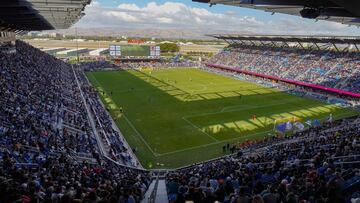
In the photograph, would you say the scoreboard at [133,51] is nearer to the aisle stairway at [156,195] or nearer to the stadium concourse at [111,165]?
the stadium concourse at [111,165]

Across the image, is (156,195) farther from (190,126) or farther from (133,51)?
(133,51)

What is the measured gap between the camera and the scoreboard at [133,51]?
93938mm

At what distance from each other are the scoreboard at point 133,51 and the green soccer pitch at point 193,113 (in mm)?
30608

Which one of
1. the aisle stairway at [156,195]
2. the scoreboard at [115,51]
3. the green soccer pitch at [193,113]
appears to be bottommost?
the green soccer pitch at [193,113]

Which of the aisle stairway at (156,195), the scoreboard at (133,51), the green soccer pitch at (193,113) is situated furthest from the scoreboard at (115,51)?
the aisle stairway at (156,195)

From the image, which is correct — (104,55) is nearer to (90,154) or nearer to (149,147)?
(149,147)

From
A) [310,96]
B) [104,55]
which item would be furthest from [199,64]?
[310,96]

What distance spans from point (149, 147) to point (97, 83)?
36224mm

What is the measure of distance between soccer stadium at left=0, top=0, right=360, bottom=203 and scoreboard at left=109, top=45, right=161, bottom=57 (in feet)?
31.2

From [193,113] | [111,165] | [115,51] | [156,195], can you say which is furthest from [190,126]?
[115,51]

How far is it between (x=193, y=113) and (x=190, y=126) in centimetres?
525

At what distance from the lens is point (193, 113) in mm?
39594

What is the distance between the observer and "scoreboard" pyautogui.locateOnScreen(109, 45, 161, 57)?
308 ft

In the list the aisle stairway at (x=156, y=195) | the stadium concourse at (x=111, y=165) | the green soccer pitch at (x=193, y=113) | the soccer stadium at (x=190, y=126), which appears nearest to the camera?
the stadium concourse at (x=111, y=165)
